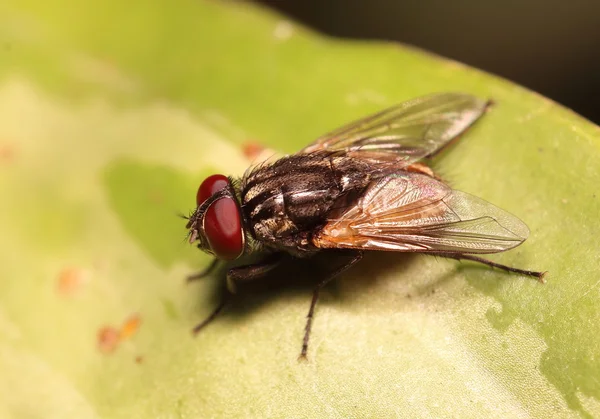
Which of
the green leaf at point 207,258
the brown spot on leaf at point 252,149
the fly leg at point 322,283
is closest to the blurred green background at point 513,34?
the green leaf at point 207,258

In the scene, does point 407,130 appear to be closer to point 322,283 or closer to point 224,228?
point 322,283

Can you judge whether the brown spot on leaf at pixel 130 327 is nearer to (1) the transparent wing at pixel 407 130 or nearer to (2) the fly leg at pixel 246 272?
(2) the fly leg at pixel 246 272

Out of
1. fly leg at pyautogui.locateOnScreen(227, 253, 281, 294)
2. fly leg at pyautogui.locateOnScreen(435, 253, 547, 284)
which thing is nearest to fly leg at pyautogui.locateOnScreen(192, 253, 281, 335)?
fly leg at pyautogui.locateOnScreen(227, 253, 281, 294)

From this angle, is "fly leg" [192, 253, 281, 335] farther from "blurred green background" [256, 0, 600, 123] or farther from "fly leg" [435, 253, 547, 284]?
"blurred green background" [256, 0, 600, 123]

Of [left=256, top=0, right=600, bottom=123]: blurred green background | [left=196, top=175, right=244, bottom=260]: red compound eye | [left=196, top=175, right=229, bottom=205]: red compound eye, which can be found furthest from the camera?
[left=256, top=0, right=600, bottom=123]: blurred green background

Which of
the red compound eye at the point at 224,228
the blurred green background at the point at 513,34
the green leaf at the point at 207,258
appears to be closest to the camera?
the green leaf at the point at 207,258

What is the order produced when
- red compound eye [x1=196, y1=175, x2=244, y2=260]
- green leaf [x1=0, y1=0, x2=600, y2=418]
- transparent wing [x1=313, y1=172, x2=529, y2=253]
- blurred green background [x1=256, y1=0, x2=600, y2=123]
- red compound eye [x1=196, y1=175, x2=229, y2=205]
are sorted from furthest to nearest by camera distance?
blurred green background [x1=256, y1=0, x2=600, y2=123] → red compound eye [x1=196, y1=175, x2=229, y2=205] → red compound eye [x1=196, y1=175, x2=244, y2=260] → transparent wing [x1=313, y1=172, x2=529, y2=253] → green leaf [x1=0, y1=0, x2=600, y2=418]

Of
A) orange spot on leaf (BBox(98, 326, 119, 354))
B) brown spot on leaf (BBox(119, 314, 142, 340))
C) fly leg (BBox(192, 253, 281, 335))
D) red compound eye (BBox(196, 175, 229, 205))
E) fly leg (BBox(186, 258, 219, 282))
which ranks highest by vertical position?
red compound eye (BBox(196, 175, 229, 205))
